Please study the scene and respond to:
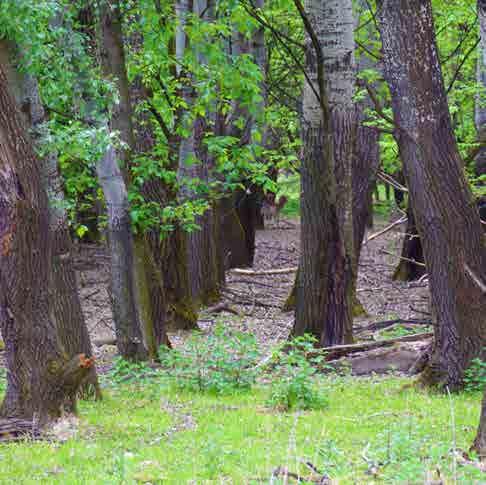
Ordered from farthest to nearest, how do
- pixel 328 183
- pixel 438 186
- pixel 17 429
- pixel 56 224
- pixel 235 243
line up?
pixel 235 243, pixel 328 183, pixel 56 224, pixel 438 186, pixel 17 429

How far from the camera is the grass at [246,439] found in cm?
544

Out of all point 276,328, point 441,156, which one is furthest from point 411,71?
point 276,328

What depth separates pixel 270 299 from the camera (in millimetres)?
19500

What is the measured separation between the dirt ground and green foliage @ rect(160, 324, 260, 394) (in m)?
1.85

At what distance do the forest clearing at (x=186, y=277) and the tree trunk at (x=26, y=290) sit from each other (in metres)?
0.02

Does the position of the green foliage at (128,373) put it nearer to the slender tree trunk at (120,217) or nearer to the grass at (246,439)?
the grass at (246,439)

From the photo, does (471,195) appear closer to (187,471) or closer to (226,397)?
(226,397)

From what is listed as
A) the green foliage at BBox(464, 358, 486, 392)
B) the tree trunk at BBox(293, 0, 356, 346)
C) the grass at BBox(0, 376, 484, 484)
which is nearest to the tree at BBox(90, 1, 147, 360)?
the grass at BBox(0, 376, 484, 484)

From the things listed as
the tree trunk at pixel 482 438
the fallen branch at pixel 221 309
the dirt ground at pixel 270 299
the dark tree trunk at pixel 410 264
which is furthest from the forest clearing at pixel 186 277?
the dark tree trunk at pixel 410 264

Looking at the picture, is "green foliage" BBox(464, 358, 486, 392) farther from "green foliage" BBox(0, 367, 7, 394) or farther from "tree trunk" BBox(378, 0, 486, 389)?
"green foliage" BBox(0, 367, 7, 394)

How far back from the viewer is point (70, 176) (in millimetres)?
13188

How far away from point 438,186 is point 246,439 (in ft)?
11.7

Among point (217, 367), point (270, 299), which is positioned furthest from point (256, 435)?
point (270, 299)

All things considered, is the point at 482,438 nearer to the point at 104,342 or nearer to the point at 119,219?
the point at 119,219
